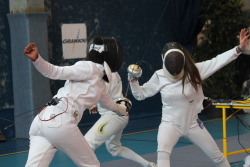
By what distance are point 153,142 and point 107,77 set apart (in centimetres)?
375

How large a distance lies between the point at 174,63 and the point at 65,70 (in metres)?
1.32

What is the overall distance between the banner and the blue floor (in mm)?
1485

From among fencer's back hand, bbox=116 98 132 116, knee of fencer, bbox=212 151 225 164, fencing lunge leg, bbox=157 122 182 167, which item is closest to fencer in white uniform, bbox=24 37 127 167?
fencer's back hand, bbox=116 98 132 116

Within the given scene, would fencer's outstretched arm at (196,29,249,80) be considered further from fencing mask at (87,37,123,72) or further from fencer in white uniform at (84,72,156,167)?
fencing mask at (87,37,123,72)

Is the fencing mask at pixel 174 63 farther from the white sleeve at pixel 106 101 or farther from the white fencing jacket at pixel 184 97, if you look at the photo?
the white sleeve at pixel 106 101

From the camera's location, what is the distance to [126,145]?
7320mm

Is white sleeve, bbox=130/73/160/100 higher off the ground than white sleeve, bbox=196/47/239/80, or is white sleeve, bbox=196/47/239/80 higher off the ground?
white sleeve, bbox=196/47/239/80

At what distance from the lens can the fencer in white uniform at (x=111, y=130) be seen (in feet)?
17.0

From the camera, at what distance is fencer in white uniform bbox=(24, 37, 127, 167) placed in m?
3.59

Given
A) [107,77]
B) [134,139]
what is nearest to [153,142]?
[134,139]

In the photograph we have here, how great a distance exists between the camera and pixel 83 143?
3701mm

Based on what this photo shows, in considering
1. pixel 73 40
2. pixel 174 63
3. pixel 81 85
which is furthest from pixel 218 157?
pixel 73 40

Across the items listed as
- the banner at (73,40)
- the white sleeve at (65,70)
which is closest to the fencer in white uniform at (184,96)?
the white sleeve at (65,70)

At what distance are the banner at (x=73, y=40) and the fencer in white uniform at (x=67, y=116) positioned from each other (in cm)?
487
